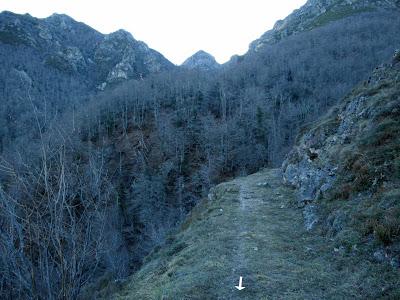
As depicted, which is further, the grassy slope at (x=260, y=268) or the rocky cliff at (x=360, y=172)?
the rocky cliff at (x=360, y=172)

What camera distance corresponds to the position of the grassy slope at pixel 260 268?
748 centimetres

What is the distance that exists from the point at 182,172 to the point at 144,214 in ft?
53.1

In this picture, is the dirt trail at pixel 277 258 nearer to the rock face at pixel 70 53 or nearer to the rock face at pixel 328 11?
the rock face at pixel 70 53

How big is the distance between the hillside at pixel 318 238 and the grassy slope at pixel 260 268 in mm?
28

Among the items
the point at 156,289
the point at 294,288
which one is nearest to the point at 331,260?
the point at 294,288

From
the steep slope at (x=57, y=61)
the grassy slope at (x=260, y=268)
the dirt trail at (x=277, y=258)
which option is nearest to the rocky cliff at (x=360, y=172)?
the grassy slope at (x=260, y=268)

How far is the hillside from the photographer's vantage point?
7801mm

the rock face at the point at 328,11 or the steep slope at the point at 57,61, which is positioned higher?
the rock face at the point at 328,11

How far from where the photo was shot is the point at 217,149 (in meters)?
63.0

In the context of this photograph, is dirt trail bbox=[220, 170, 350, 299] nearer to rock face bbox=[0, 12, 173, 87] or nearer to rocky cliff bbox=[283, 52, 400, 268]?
rocky cliff bbox=[283, 52, 400, 268]

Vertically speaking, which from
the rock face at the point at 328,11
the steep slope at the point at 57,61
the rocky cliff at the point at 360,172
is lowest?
the rocky cliff at the point at 360,172

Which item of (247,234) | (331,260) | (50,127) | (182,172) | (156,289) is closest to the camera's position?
(50,127)

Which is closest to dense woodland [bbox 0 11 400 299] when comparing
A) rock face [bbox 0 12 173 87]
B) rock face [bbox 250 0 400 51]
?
rock face [bbox 0 12 173 87]

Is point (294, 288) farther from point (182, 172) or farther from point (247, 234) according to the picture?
point (182, 172)
